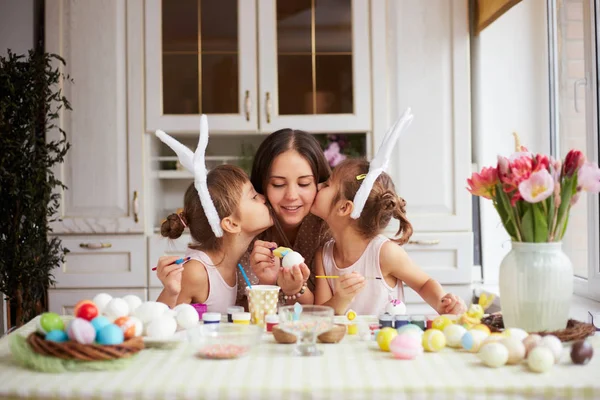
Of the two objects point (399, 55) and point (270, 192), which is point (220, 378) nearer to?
point (270, 192)

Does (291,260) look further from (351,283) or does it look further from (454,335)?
(454,335)

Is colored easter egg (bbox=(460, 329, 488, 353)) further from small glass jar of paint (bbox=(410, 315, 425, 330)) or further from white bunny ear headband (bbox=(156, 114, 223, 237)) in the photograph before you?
white bunny ear headband (bbox=(156, 114, 223, 237))

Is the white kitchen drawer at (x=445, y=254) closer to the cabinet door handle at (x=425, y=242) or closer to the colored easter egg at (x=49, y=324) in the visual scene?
the cabinet door handle at (x=425, y=242)

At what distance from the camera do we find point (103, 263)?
3.37 metres

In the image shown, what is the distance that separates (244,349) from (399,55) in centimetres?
240

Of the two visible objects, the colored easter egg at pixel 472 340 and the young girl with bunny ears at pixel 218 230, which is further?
the young girl with bunny ears at pixel 218 230

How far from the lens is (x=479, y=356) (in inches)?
51.3

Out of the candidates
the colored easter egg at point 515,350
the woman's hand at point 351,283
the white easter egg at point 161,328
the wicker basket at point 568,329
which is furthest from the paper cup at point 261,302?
the colored easter egg at point 515,350

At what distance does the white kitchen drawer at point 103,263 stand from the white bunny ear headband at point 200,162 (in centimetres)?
150

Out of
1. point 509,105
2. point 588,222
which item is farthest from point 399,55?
point 588,222

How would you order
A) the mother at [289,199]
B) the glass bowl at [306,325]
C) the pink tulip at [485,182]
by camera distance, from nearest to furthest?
the glass bowl at [306,325] → the pink tulip at [485,182] → the mother at [289,199]

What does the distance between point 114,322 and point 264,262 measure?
62 centimetres

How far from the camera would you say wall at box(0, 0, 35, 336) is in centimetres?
345

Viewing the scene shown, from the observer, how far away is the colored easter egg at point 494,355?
124 centimetres
